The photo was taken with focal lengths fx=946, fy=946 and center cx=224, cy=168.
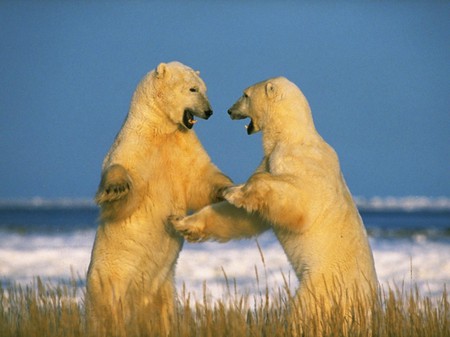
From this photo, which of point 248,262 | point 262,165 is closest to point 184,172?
point 262,165

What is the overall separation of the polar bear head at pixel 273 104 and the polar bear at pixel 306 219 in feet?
0.63

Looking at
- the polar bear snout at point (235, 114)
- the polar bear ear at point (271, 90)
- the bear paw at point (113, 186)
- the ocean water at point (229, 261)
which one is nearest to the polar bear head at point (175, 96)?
the polar bear snout at point (235, 114)

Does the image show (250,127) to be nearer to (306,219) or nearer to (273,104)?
(273,104)

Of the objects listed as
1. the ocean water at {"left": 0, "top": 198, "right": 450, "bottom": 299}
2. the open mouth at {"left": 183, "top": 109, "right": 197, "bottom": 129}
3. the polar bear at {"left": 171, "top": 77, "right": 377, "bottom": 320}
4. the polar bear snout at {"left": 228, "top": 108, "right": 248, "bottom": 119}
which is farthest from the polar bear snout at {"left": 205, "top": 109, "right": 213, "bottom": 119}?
the ocean water at {"left": 0, "top": 198, "right": 450, "bottom": 299}

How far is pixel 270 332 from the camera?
6258 mm

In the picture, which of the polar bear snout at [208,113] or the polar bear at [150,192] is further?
the polar bear snout at [208,113]

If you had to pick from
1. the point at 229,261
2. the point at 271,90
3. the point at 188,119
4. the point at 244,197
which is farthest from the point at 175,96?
the point at 229,261

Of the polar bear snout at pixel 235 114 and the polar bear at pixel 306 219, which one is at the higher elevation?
the polar bear snout at pixel 235 114

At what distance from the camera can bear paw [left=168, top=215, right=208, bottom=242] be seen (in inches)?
254

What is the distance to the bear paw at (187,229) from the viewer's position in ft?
21.1

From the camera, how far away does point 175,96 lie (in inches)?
272

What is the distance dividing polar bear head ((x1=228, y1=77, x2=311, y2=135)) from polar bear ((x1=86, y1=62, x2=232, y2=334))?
0.34 meters

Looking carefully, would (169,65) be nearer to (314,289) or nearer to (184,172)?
(184,172)

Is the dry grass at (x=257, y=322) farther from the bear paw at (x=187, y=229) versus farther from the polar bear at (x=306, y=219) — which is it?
the bear paw at (x=187, y=229)
